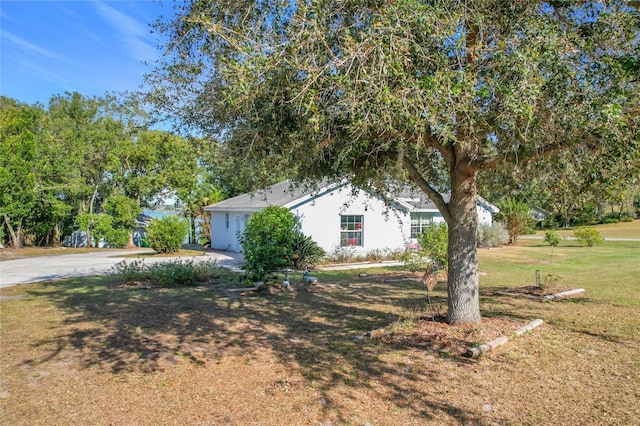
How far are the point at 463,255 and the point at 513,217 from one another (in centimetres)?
2437

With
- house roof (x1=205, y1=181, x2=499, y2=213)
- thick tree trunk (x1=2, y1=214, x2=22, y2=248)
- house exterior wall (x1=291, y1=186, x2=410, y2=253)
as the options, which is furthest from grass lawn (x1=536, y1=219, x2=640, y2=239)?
thick tree trunk (x1=2, y1=214, x2=22, y2=248)

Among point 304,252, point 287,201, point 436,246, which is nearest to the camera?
point 436,246

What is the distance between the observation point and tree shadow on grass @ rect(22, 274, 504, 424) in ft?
16.9

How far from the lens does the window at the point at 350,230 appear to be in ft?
69.4

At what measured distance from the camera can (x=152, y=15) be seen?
7.02 metres

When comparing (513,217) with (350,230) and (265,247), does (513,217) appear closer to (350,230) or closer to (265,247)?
(350,230)

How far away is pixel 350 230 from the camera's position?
2142 cm

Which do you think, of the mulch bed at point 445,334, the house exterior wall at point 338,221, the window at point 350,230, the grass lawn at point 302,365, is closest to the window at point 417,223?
the house exterior wall at point 338,221

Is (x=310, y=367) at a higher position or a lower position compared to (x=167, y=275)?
lower

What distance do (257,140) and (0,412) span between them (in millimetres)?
4432

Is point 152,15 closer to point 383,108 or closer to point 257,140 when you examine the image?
point 257,140

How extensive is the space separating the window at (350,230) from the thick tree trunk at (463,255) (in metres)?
13.7

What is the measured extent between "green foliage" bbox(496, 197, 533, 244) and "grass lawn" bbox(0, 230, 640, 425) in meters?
19.1

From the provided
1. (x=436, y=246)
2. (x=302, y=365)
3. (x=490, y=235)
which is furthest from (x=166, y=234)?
(x=302, y=365)
